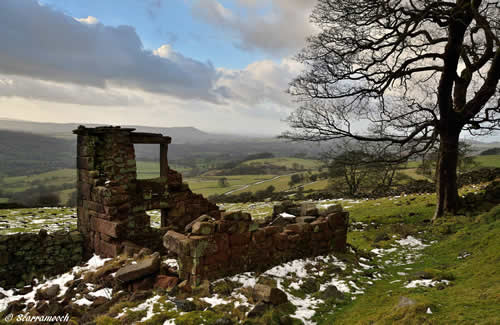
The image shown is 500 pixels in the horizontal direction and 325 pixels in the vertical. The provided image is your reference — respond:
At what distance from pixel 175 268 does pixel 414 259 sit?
26.1ft

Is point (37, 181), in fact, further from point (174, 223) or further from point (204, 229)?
point (204, 229)

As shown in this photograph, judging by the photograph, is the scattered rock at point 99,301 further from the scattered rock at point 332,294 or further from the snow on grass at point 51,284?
the scattered rock at point 332,294

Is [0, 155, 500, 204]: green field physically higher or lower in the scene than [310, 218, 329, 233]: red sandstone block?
lower

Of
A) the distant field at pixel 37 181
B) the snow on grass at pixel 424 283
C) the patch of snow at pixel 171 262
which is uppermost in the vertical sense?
the snow on grass at pixel 424 283

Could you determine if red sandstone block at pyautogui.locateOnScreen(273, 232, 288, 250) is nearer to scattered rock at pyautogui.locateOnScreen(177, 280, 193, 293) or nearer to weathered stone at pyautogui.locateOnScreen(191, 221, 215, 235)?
weathered stone at pyautogui.locateOnScreen(191, 221, 215, 235)

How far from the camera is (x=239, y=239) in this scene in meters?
7.94

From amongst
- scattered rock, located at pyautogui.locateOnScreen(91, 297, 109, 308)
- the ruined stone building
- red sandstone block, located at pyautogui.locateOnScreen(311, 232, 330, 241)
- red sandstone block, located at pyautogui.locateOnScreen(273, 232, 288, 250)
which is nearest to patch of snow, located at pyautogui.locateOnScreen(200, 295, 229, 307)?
the ruined stone building

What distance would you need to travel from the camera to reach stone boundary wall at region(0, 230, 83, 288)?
11.4m

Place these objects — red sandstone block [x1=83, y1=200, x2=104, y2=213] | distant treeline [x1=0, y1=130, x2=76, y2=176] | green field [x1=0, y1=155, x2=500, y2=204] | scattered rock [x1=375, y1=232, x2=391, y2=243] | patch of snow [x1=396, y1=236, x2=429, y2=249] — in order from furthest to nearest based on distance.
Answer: distant treeline [x1=0, y1=130, x2=76, y2=176] → green field [x1=0, y1=155, x2=500, y2=204] → red sandstone block [x1=83, y1=200, x2=104, y2=213] → scattered rock [x1=375, y1=232, x2=391, y2=243] → patch of snow [x1=396, y1=236, x2=429, y2=249]

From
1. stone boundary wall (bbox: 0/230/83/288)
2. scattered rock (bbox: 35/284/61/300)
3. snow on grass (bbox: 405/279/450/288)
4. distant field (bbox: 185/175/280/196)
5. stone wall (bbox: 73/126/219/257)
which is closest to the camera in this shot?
snow on grass (bbox: 405/279/450/288)

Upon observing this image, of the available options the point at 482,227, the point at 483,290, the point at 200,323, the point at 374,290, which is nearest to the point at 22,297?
the point at 200,323

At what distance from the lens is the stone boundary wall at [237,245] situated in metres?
7.28

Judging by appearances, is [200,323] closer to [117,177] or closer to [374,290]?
[374,290]

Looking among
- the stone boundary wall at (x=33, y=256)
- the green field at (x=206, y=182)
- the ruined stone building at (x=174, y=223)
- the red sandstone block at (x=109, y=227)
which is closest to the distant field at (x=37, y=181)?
the green field at (x=206, y=182)
